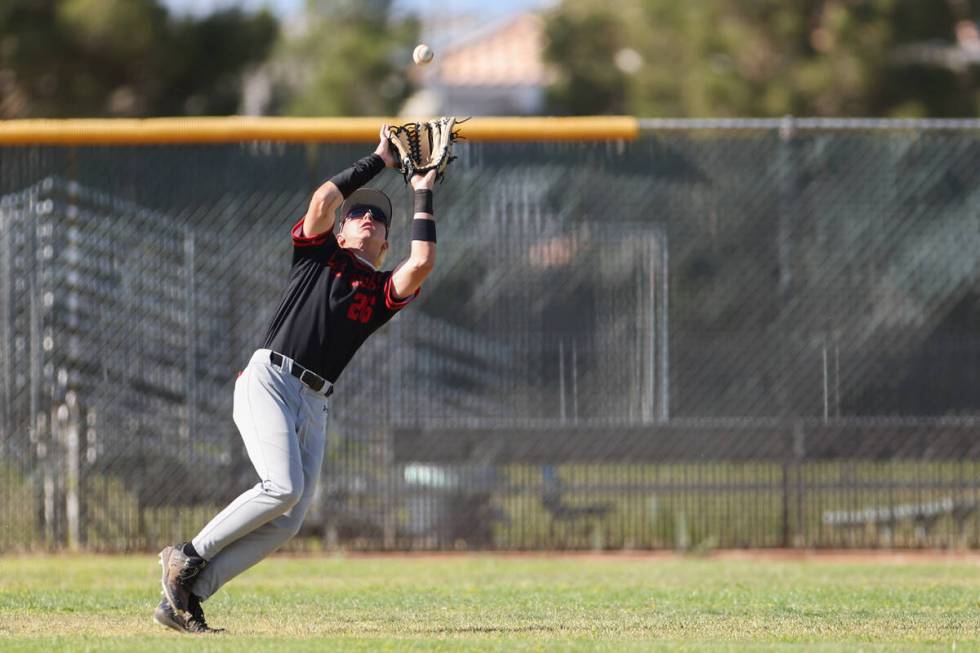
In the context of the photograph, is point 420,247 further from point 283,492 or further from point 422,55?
point 422,55

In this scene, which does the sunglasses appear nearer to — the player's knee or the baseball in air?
the baseball in air

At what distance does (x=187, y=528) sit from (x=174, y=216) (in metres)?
2.08

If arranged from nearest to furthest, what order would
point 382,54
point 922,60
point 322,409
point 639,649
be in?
point 639,649 < point 322,409 < point 922,60 < point 382,54

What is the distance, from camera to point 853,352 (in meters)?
10.3

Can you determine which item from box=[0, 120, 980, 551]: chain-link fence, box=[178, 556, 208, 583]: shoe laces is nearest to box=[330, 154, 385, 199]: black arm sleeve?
box=[178, 556, 208, 583]: shoe laces

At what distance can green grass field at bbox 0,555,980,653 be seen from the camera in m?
5.93

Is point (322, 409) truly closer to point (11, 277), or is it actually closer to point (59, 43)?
point (11, 277)

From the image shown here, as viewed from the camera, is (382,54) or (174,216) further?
(382,54)

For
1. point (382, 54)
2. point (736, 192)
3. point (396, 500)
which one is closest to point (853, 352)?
point (736, 192)

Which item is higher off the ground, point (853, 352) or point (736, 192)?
point (736, 192)

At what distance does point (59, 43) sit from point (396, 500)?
33.3ft

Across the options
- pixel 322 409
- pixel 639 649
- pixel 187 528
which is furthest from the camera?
pixel 187 528

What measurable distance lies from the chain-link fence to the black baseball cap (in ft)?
10.5

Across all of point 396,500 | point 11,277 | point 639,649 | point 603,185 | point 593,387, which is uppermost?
point 603,185
